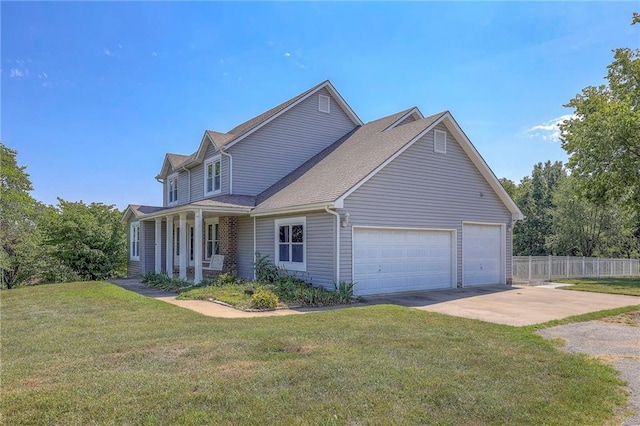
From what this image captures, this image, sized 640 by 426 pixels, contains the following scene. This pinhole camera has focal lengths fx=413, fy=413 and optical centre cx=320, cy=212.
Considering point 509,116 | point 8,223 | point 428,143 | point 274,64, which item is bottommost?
point 8,223

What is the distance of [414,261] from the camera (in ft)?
46.4

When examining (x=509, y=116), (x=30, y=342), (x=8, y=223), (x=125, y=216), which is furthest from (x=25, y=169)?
(x=509, y=116)

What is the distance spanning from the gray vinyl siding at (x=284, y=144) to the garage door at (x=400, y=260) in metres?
6.75

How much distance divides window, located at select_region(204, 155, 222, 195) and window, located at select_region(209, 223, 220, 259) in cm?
157

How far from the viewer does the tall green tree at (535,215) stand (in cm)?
4112

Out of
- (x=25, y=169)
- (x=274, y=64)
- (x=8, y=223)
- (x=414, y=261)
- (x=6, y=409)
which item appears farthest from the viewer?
(x=25, y=169)

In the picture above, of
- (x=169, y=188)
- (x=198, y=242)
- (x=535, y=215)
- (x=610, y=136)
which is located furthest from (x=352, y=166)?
(x=535, y=215)

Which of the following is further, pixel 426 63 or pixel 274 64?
pixel 274 64

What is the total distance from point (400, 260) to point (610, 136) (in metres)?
12.0

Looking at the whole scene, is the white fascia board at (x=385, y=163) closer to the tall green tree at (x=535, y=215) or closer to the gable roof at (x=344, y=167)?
the gable roof at (x=344, y=167)

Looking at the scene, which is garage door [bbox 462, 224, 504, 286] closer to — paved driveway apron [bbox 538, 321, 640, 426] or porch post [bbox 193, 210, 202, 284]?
paved driveway apron [bbox 538, 321, 640, 426]

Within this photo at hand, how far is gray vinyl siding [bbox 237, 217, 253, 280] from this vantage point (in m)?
16.0

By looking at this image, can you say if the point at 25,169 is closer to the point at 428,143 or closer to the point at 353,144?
the point at 353,144

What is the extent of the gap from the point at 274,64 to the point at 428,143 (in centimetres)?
722
